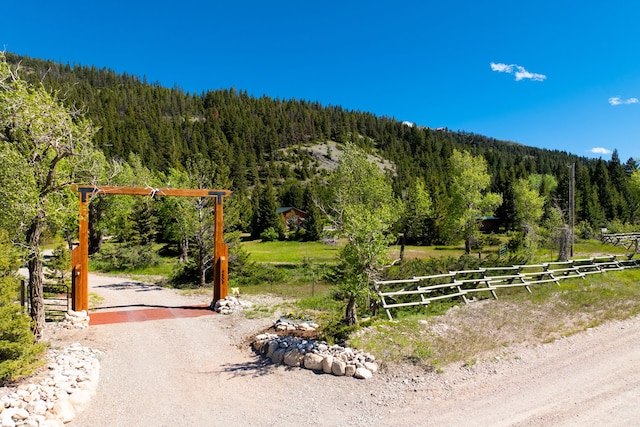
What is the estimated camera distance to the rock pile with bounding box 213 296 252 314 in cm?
1612

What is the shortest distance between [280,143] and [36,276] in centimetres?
13798

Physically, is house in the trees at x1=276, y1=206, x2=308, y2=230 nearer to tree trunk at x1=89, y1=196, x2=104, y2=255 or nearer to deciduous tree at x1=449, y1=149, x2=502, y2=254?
tree trunk at x1=89, y1=196, x2=104, y2=255

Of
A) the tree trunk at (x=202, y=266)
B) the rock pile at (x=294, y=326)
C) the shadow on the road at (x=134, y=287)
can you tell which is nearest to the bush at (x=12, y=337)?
the rock pile at (x=294, y=326)

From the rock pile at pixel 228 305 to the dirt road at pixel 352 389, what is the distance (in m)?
3.19

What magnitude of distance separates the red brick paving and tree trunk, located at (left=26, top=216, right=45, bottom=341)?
2922 mm

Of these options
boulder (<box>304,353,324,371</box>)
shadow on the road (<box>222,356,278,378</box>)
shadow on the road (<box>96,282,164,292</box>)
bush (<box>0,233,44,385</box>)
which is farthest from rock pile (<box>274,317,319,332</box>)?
shadow on the road (<box>96,282,164,292</box>)

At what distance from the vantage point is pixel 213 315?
15797 mm

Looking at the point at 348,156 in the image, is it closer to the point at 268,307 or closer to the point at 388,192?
the point at 388,192

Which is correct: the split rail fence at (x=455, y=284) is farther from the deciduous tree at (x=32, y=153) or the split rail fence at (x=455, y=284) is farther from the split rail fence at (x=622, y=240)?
the split rail fence at (x=622, y=240)

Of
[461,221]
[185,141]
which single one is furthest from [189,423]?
[185,141]

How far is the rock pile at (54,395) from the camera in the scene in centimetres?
723

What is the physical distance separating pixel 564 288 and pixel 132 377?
702 inches

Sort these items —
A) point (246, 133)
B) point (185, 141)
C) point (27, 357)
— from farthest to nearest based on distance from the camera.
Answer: point (246, 133)
point (185, 141)
point (27, 357)

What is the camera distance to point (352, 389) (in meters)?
9.41
